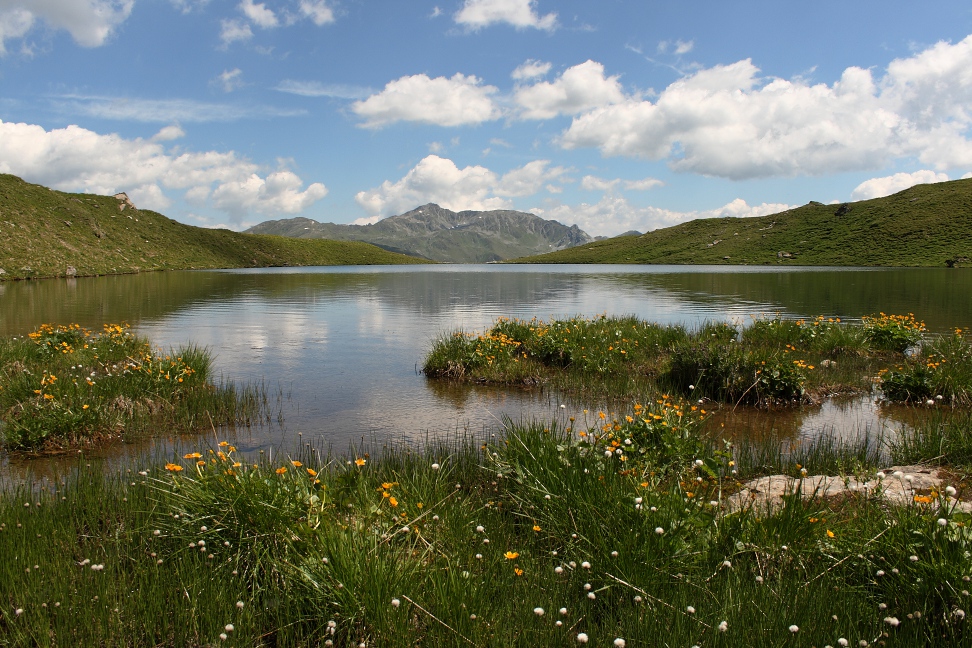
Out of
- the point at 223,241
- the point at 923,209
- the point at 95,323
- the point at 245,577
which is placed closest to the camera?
the point at 245,577

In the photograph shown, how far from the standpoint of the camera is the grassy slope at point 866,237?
130500 millimetres

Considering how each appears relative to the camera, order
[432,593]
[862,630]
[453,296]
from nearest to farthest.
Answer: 1. [862,630]
2. [432,593]
3. [453,296]

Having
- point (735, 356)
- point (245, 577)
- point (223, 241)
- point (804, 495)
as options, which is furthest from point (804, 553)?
point (223, 241)

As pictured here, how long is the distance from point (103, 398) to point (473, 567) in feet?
31.7

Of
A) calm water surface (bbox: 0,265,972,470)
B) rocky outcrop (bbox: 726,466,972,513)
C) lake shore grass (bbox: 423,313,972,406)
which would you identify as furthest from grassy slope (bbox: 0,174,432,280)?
rocky outcrop (bbox: 726,466,972,513)

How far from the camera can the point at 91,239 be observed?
101 meters

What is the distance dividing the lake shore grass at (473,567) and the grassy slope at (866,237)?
139 metres

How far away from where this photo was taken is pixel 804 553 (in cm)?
497

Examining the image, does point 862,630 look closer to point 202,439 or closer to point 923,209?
point 202,439

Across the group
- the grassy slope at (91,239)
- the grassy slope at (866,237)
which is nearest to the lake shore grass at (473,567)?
the grassy slope at (91,239)

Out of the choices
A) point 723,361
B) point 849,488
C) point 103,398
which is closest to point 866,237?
point 723,361

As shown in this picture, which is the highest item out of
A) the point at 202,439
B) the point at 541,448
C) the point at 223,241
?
the point at 223,241

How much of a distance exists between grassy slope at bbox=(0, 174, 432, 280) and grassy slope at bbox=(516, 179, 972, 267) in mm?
131890

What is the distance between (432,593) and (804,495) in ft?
14.6
